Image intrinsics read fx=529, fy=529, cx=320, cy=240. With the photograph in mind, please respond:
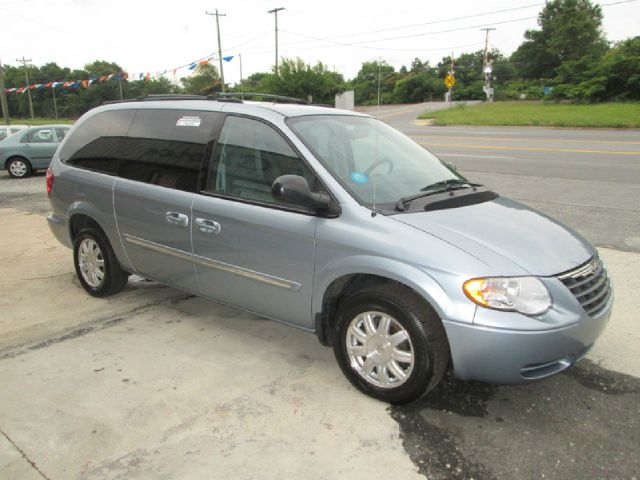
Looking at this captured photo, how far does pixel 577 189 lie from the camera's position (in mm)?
9719

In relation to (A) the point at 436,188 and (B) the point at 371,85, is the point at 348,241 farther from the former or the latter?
(B) the point at 371,85

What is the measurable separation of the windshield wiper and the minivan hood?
0.11m

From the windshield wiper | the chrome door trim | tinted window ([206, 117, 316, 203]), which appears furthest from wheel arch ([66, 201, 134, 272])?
the windshield wiper

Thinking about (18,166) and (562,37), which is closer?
(18,166)

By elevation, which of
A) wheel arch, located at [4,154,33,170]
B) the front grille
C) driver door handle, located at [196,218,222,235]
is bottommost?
wheel arch, located at [4,154,33,170]

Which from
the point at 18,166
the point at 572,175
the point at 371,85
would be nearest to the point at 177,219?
the point at 572,175

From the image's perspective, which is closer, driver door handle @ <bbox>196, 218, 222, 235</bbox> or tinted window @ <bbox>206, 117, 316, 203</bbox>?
tinted window @ <bbox>206, 117, 316, 203</bbox>

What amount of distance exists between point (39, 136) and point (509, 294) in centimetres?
1521

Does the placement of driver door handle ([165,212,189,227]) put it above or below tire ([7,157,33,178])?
above

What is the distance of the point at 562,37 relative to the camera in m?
61.7

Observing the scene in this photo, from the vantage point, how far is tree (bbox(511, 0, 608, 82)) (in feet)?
198

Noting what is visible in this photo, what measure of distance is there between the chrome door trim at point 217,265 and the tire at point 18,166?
12208 millimetres

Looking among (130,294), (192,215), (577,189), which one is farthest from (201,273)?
(577,189)

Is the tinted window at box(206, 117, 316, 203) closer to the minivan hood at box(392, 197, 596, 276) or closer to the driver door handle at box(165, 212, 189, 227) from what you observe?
the driver door handle at box(165, 212, 189, 227)
